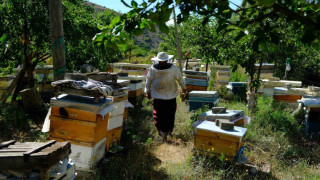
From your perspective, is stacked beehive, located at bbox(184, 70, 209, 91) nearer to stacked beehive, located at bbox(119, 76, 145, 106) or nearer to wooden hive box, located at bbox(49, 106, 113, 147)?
stacked beehive, located at bbox(119, 76, 145, 106)

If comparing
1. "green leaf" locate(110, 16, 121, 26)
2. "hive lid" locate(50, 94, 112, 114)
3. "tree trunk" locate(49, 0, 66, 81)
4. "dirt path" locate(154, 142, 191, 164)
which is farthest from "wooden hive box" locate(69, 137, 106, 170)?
"green leaf" locate(110, 16, 121, 26)

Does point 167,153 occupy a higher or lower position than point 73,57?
lower

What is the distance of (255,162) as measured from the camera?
3855 mm

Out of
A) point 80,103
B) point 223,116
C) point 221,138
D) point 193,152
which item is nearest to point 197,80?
point 223,116

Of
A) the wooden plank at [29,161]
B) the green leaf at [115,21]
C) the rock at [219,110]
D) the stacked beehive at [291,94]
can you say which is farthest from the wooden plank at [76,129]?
the stacked beehive at [291,94]

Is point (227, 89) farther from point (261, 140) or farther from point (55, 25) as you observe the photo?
point (55, 25)

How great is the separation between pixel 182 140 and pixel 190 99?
5.07ft

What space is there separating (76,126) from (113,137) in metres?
0.87

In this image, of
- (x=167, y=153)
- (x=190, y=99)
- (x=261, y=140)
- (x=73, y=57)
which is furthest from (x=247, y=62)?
(x=73, y=57)

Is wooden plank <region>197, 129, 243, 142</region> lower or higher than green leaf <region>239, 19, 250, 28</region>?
lower

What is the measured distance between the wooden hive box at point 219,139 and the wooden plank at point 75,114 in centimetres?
139

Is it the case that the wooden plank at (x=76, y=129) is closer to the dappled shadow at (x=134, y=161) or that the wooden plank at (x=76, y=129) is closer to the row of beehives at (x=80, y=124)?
the row of beehives at (x=80, y=124)

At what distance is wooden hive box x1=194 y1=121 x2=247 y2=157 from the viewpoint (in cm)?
332

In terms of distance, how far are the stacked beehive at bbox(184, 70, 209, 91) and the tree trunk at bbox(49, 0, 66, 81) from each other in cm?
437
